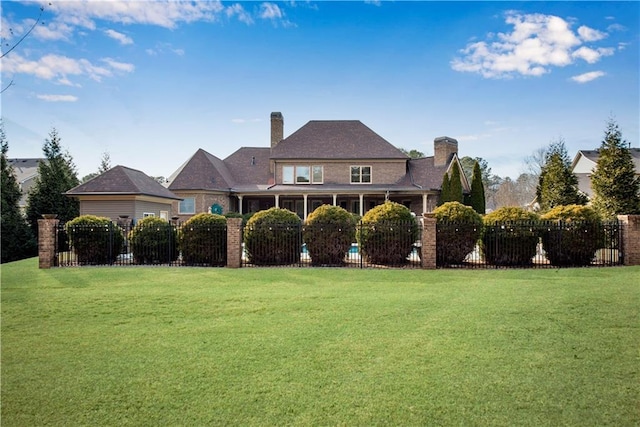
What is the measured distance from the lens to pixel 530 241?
13.0 m

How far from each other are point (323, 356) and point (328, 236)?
28.0 ft

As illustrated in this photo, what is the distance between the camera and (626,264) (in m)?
12.7

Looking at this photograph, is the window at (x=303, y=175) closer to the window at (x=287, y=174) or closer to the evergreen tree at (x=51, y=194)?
the window at (x=287, y=174)

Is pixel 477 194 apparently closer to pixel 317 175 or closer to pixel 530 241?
pixel 317 175

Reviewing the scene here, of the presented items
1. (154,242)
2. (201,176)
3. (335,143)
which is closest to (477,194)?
(335,143)

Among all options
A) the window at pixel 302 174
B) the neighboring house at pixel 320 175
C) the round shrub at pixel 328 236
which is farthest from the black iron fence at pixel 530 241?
the window at pixel 302 174

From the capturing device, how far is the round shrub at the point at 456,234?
12953 mm

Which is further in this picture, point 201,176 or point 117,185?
point 201,176

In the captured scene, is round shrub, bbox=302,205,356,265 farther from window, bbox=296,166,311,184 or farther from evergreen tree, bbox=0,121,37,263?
window, bbox=296,166,311,184

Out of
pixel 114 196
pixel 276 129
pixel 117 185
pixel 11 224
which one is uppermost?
pixel 276 129

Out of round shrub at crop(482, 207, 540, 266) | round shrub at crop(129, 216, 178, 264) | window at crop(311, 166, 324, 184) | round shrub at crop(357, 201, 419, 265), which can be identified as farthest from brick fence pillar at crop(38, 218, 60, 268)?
window at crop(311, 166, 324, 184)

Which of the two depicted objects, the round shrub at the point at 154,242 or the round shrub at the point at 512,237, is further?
the round shrub at the point at 154,242

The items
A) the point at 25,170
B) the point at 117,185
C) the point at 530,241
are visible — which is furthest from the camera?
the point at 25,170

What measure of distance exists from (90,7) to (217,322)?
7.74 m
